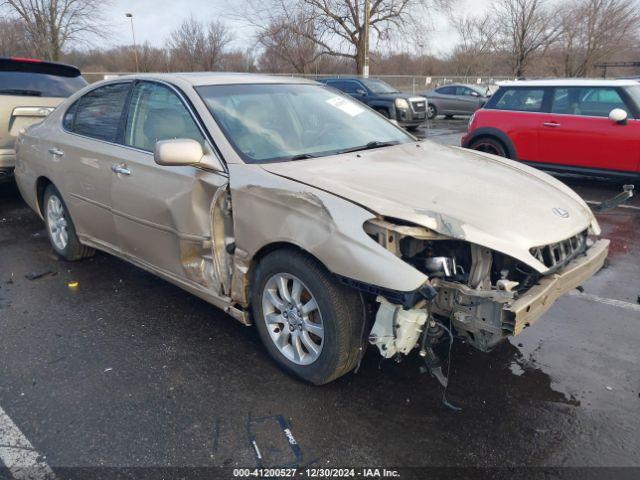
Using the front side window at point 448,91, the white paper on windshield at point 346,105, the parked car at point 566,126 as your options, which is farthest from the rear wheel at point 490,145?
the front side window at point 448,91

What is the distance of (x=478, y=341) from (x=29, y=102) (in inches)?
264

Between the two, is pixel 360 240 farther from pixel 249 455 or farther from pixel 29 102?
pixel 29 102

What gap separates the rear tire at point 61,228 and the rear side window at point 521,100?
666 centimetres

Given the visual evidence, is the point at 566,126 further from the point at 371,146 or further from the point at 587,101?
the point at 371,146

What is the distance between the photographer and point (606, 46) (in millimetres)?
32469

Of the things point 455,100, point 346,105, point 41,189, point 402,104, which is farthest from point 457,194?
point 455,100

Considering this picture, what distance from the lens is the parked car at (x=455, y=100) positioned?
2067cm

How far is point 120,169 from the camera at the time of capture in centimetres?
382

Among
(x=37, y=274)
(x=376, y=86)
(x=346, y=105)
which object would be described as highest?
(x=376, y=86)

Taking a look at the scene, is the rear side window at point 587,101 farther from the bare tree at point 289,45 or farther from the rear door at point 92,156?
the bare tree at point 289,45

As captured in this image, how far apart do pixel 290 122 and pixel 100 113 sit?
175 cm

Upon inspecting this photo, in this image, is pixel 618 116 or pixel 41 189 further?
pixel 618 116

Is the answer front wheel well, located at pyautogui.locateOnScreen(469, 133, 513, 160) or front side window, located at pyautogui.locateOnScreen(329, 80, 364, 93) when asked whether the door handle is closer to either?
front wheel well, located at pyautogui.locateOnScreen(469, 133, 513, 160)

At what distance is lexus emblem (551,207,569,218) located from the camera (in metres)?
3.00
